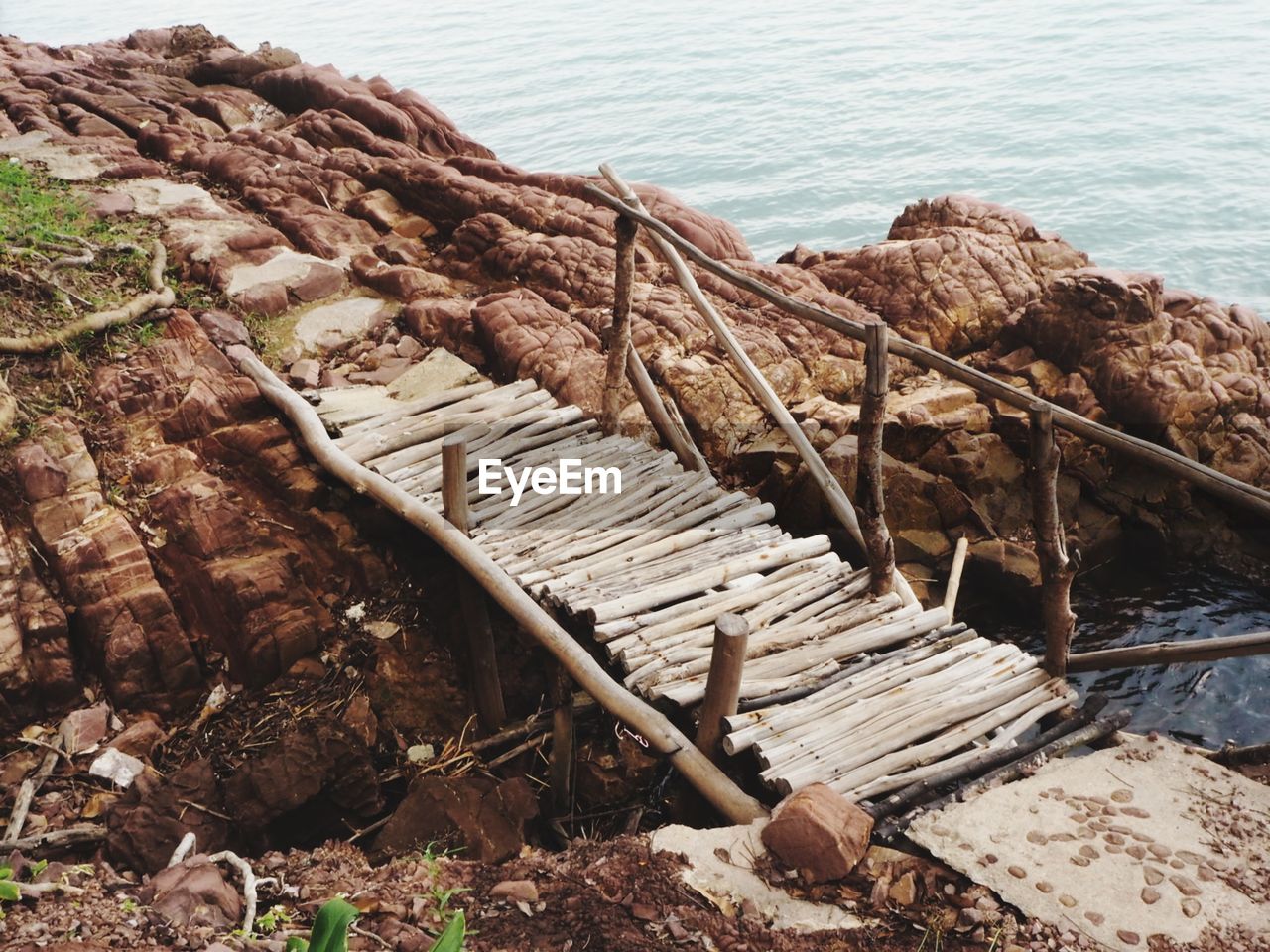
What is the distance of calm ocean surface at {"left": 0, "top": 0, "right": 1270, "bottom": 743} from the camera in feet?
74.7

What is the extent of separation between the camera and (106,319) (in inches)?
286

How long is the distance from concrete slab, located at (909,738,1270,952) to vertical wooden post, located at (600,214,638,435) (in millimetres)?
4218

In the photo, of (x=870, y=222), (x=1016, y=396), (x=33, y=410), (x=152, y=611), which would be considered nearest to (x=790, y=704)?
(x=1016, y=396)

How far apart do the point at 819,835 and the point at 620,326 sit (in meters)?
4.43

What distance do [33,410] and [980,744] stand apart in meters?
6.63

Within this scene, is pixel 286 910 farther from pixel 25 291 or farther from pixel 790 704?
pixel 25 291

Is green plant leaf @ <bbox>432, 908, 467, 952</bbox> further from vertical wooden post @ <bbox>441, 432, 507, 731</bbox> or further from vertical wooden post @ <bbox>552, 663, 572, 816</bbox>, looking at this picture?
vertical wooden post @ <bbox>441, 432, 507, 731</bbox>

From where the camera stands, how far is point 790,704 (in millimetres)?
4715

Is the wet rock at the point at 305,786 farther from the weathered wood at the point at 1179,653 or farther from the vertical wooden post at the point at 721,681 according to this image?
the weathered wood at the point at 1179,653

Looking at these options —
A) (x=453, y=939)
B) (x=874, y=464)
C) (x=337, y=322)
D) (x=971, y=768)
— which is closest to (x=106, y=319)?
(x=337, y=322)

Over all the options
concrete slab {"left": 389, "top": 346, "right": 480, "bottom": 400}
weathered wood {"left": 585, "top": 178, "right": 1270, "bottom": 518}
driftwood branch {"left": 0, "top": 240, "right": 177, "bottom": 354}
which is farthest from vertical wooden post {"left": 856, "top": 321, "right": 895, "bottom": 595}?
driftwood branch {"left": 0, "top": 240, "right": 177, "bottom": 354}

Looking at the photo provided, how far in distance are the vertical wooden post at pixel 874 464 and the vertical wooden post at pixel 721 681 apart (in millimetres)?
1382

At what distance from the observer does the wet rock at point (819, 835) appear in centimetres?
358

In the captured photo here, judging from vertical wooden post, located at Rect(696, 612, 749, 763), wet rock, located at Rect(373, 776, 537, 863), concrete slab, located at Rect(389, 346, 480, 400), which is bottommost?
wet rock, located at Rect(373, 776, 537, 863)
